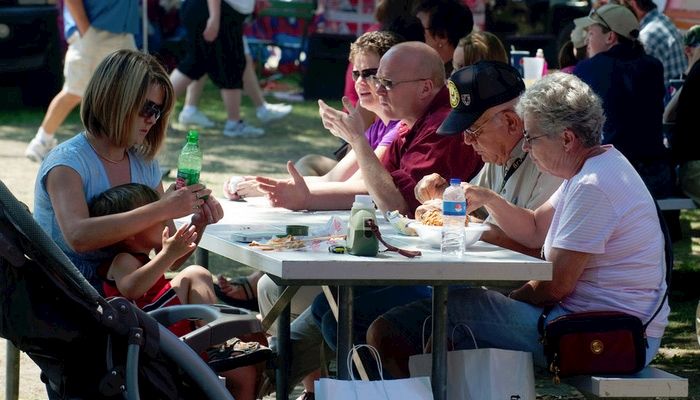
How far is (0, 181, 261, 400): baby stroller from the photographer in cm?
296

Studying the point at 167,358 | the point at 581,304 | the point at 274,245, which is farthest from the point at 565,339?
the point at 167,358

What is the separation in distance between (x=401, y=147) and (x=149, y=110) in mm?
1148

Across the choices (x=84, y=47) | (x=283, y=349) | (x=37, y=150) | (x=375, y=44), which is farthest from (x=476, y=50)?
(x=37, y=150)

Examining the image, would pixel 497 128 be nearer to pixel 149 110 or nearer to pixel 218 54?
pixel 149 110

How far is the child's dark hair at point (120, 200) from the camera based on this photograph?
404cm

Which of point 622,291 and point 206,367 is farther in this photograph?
point 622,291

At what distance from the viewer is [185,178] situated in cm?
408

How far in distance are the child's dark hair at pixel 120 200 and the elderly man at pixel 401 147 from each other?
0.82 m

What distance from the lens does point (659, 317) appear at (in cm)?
386

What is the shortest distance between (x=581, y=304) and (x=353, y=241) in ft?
2.39

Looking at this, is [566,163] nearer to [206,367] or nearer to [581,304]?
[581,304]

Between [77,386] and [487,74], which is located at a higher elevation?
[487,74]

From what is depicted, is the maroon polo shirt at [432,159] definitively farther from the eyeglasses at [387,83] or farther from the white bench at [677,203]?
the white bench at [677,203]

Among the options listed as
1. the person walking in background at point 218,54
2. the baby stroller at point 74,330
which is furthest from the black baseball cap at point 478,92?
the person walking in background at point 218,54
